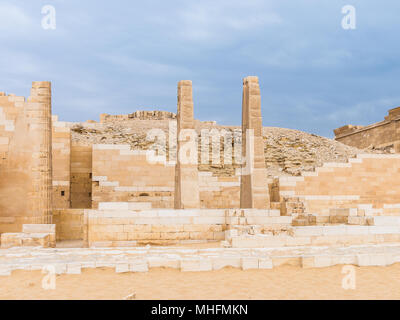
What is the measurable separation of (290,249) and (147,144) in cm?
2006

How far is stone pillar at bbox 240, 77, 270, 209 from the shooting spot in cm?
1485

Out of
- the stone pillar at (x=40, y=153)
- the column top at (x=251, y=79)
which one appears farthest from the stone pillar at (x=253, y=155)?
the stone pillar at (x=40, y=153)

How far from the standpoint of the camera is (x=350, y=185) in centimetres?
2056

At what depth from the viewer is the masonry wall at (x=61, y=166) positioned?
18.6 meters

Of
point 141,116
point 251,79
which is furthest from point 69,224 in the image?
point 141,116

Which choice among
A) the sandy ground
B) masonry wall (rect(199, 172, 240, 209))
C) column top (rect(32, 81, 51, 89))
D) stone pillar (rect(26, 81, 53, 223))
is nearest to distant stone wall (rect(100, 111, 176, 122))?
masonry wall (rect(199, 172, 240, 209))

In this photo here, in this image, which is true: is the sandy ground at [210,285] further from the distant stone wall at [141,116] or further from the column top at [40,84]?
the distant stone wall at [141,116]

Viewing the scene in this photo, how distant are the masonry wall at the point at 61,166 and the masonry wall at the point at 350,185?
1094 centimetres

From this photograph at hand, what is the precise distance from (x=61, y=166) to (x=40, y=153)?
5.36 m

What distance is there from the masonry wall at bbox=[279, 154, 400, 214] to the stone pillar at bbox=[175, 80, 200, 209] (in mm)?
6727

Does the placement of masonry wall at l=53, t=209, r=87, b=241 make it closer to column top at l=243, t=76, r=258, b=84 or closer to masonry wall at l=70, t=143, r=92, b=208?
masonry wall at l=70, t=143, r=92, b=208

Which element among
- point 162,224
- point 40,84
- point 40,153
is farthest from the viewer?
point 40,84

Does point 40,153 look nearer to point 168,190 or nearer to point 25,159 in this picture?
point 25,159
